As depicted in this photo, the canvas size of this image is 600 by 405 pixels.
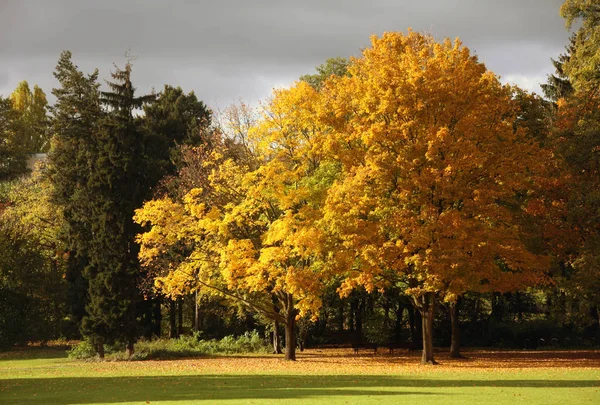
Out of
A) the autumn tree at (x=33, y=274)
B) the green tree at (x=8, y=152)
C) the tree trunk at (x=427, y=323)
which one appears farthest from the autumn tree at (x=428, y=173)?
the green tree at (x=8, y=152)

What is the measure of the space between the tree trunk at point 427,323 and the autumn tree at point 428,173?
2047mm

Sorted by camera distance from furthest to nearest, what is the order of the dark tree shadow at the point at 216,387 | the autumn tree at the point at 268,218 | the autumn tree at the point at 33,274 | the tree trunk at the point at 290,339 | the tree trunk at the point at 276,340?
the autumn tree at the point at 33,274 < the tree trunk at the point at 276,340 < the tree trunk at the point at 290,339 < the autumn tree at the point at 268,218 < the dark tree shadow at the point at 216,387

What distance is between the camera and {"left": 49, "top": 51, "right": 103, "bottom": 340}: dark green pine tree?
1610 inches

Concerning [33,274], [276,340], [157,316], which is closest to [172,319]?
[157,316]

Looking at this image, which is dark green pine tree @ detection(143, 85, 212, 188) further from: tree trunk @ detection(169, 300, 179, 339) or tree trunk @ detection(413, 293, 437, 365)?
tree trunk @ detection(413, 293, 437, 365)

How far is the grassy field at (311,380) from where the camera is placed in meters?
18.9

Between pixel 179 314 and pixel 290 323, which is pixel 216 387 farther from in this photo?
pixel 179 314

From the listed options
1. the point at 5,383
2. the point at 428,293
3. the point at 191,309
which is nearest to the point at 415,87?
the point at 428,293

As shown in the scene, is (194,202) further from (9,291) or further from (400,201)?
(9,291)

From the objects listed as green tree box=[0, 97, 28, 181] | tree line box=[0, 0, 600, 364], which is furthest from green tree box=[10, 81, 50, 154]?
tree line box=[0, 0, 600, 364]

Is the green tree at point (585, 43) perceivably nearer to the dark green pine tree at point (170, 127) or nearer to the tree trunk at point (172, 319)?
the dark green pine tree at point (170, 127)

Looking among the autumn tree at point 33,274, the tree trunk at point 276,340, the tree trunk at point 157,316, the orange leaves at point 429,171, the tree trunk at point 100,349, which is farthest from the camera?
the tree trunk at point 157,316

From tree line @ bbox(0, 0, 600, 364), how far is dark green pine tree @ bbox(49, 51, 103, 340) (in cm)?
18

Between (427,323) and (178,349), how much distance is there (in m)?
14.8
